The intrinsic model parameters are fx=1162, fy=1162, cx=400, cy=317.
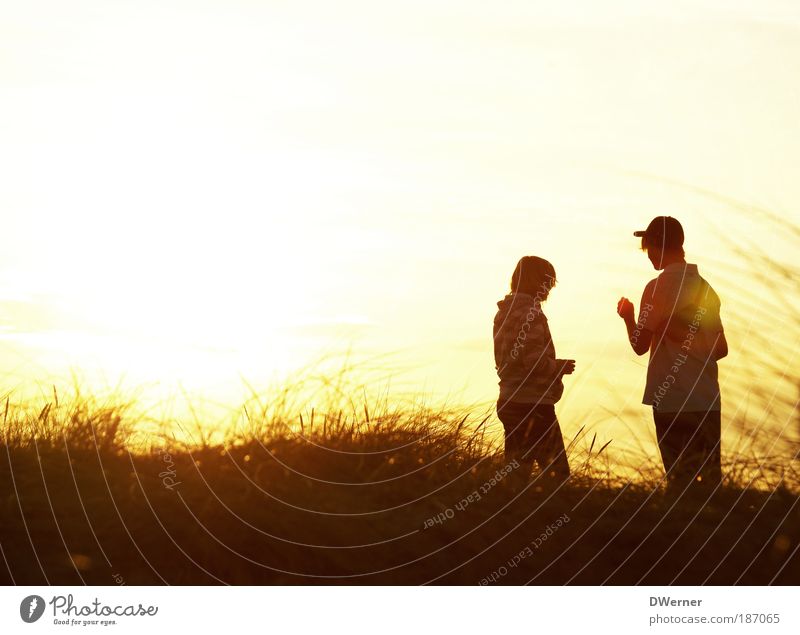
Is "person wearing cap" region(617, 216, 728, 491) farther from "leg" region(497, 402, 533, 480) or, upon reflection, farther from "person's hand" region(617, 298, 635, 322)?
"leg" region(497, 402, 533, 480)

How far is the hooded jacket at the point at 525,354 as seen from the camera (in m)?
7.46

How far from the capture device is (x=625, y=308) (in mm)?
6805

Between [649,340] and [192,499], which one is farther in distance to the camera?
[649,340]

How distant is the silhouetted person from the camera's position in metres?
7.29

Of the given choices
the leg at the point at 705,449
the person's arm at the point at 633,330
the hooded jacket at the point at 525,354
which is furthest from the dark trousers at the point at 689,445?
the hooded jacket at the point at 525,354

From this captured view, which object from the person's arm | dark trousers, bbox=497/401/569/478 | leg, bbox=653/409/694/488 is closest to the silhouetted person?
dark trousers, bbox=497/401/569/478

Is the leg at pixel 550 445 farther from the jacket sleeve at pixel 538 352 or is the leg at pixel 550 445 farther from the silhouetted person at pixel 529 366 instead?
the jacket sleeve at pixel 538 352

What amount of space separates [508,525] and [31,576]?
7.55 feet

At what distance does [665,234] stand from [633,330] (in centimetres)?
63

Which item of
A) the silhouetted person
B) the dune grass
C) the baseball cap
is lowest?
the dune grass

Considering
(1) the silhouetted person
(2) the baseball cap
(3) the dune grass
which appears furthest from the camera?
(1) the silhouetted person

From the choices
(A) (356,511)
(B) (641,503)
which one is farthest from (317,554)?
(B) (641,503)

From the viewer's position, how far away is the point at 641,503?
6293 mm
